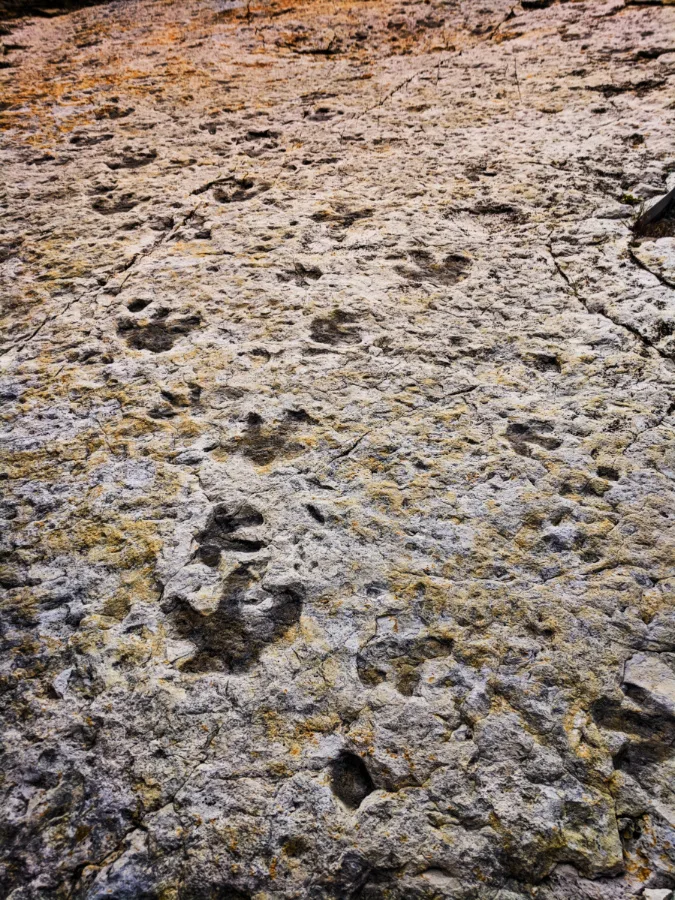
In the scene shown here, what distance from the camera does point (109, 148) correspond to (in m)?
2.81

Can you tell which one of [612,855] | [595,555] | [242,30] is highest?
[242,30]

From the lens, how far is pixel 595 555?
1.34 meters

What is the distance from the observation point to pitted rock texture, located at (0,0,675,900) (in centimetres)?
103

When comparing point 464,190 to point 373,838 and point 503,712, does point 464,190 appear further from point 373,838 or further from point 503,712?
point 373,838

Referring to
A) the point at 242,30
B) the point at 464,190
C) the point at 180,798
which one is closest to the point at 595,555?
the point at 180,798

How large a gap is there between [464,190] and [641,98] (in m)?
1.08

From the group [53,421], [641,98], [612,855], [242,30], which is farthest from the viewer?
[242,30]

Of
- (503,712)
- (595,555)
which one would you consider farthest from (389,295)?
(503,712)

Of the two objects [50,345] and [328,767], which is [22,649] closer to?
[328,767]

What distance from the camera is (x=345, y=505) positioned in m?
1.47

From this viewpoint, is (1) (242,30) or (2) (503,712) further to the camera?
(1) (242,30)

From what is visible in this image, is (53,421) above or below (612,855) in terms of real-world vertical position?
above

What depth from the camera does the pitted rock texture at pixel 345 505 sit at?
1.03m

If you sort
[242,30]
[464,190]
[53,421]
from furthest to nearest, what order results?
[242,30] < [464,190] < [53,421]
